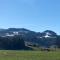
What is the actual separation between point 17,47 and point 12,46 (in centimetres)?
418

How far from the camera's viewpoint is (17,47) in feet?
464

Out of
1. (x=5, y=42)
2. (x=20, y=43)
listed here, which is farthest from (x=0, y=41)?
(x=20, y=43)

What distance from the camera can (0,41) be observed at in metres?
151

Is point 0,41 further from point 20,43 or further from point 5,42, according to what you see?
point 20,43

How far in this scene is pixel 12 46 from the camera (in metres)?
144

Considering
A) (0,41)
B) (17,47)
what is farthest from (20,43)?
(0,41)

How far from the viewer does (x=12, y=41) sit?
5935 inches

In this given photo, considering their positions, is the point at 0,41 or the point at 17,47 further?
the point at 0,41

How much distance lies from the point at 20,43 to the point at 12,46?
4947mm

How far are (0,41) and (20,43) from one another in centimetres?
1420

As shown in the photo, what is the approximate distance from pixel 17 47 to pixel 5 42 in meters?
11.9

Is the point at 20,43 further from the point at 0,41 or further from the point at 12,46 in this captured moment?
the point at 0,41

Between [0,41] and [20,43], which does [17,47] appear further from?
[0,41]

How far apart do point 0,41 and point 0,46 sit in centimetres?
624
